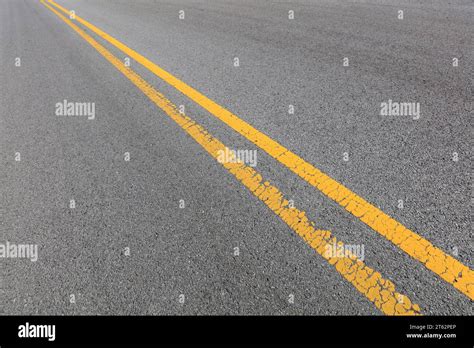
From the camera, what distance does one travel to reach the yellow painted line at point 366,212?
155 centimetres

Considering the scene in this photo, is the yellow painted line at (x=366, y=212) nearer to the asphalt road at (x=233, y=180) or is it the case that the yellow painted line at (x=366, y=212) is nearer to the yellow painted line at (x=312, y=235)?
the asphalt road at (x=233, y=180)

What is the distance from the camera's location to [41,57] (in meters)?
6.32

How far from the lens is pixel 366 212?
193 centimetres

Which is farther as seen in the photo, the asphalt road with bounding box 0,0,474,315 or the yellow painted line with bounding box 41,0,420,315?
the asphalt road with bounding box 0,0,474,315

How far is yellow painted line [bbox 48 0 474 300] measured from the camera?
1.55 m

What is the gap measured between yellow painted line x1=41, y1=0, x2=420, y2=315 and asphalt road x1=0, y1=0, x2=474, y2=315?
0.04m

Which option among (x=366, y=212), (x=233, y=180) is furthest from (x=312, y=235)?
(x=233, y=180)

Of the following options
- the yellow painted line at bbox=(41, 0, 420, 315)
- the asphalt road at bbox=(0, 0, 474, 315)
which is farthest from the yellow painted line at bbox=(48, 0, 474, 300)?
the yellow painted line at bbox=(41, 0, 420, 315)

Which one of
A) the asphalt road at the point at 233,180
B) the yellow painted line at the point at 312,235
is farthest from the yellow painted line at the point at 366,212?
the yellow painted line at the point at 312,235

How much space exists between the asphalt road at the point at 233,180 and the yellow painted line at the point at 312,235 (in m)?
0.04

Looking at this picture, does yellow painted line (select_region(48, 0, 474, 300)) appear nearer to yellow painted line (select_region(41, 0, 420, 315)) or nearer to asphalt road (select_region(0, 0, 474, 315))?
asphalt road (select_region(0, 0, 474, 315))

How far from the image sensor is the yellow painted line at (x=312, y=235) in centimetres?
148

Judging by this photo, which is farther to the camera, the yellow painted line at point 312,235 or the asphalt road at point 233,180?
the asphalt road at point 233,180

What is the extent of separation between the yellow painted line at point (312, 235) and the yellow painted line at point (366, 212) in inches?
9.1
